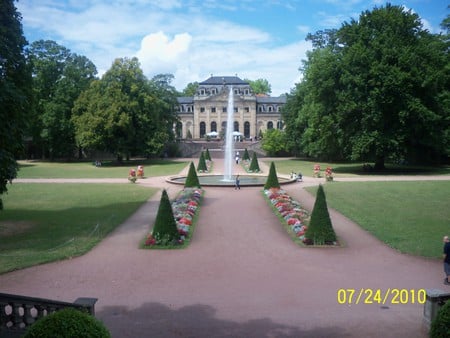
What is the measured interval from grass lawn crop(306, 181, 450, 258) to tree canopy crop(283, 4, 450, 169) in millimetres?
7134

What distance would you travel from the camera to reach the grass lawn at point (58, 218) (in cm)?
1422

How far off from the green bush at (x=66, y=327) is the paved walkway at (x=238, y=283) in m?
3.27

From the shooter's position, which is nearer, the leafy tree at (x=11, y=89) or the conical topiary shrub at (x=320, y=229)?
the leafy tree at (x=11, y=89)

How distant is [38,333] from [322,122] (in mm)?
38650

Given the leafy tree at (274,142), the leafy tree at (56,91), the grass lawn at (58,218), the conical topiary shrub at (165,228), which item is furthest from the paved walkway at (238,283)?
the leafy tree at (274,142)

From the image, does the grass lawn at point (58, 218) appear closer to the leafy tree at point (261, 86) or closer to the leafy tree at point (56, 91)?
the leafy tree at point (56, 91)

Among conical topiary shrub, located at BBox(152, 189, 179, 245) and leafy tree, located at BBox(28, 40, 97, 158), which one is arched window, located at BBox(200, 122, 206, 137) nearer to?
leafy tree, located at BBox(28, 40, 97, 158)

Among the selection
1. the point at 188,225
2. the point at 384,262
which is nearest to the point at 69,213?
the point at 188,225

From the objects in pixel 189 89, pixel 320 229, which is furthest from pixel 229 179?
pixel 189 89

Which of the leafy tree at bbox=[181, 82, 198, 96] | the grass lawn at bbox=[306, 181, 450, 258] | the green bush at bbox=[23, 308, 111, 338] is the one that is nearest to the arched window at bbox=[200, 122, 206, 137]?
the leafy tree at bbox=[181, 82, 198, 96]

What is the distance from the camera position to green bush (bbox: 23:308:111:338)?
5.05 m

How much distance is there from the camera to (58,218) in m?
19.8

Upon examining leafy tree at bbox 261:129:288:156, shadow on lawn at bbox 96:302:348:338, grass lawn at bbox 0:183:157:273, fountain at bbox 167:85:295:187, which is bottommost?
shadow on lawn at bbox 96:302:348:338

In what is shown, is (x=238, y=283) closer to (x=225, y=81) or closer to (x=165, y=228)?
(x=165, y=228)
